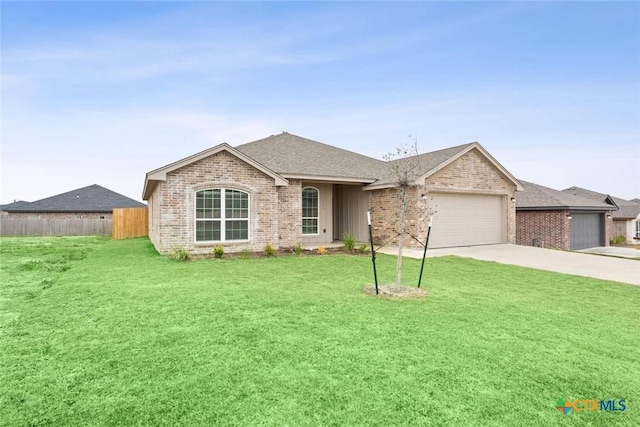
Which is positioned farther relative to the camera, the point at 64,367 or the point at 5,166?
the point at 5,166

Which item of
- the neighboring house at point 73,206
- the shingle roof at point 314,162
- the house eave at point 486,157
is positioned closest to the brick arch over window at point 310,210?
the shingle roof at point 314,162

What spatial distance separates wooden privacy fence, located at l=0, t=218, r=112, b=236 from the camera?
2467cm

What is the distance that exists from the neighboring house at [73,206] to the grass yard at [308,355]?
2706cm

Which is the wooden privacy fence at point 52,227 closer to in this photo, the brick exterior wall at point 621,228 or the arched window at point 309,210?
the arched window at point 309,210

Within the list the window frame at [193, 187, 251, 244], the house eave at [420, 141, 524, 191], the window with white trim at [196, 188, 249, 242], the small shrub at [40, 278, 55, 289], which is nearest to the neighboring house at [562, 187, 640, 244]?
the house eave at [420, 141, 524, 191]

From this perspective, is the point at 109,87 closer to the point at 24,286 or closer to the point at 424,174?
the point at 24,286

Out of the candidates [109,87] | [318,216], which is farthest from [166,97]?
[318,216]

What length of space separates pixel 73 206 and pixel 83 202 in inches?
37.4

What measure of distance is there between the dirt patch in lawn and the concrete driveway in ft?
19.3

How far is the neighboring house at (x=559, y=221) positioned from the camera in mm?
18156

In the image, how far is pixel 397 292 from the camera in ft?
21.9

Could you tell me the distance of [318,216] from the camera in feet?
54.2

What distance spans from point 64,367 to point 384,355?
11.4 feet

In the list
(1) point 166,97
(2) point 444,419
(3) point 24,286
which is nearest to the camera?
(2) point 444,419
